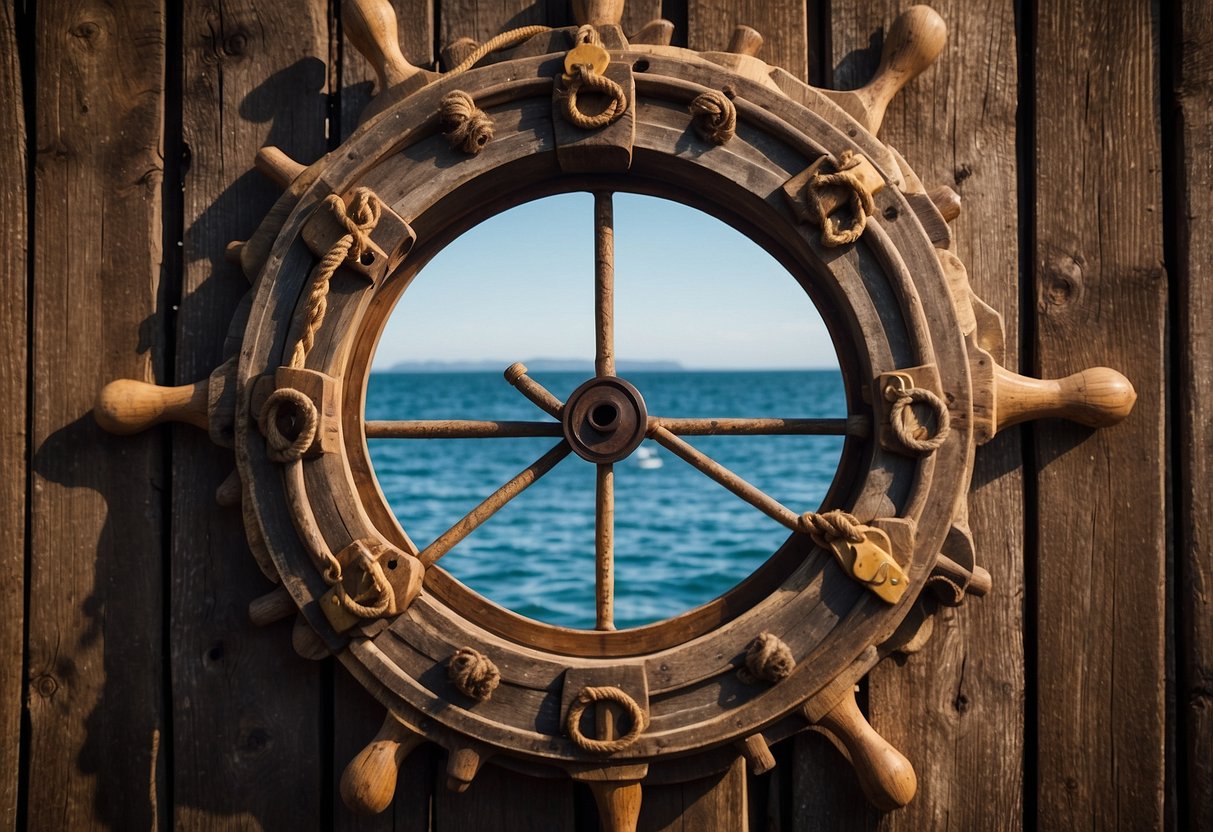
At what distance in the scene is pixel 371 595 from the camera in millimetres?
1552

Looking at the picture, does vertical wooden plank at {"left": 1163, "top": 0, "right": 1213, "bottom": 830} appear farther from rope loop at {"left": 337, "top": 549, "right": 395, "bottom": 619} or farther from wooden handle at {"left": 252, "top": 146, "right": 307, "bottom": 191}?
wooden handle at {"left": 252, "top": 146, "right": 307, "bottom": 191}

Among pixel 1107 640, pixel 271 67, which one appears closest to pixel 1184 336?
pixel 1107 640

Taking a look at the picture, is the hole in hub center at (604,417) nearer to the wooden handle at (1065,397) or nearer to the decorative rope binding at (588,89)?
the decorative rope binding at (588,89)

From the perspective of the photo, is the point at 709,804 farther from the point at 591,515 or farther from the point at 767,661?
the point at 591,515

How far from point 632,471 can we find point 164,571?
16325 mm

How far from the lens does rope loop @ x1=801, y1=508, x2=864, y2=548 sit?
5.03ft

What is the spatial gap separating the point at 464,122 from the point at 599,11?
13.1 inches

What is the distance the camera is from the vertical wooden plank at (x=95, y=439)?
66.8 inches

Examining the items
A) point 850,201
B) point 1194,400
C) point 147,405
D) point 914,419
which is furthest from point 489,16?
point 1194,400

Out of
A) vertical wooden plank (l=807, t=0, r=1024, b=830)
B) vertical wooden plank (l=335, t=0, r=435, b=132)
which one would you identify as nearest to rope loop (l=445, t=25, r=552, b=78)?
vertical wooden plank (l=335, t=0, r=435, b=132)

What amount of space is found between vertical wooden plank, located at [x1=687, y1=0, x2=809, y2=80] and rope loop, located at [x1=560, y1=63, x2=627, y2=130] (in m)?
0.23

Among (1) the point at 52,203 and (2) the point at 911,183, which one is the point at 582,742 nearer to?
(2) the point at 911,183

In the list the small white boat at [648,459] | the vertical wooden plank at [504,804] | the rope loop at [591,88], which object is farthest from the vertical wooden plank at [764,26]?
the small white boat at [648,459]

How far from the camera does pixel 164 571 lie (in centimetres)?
171
